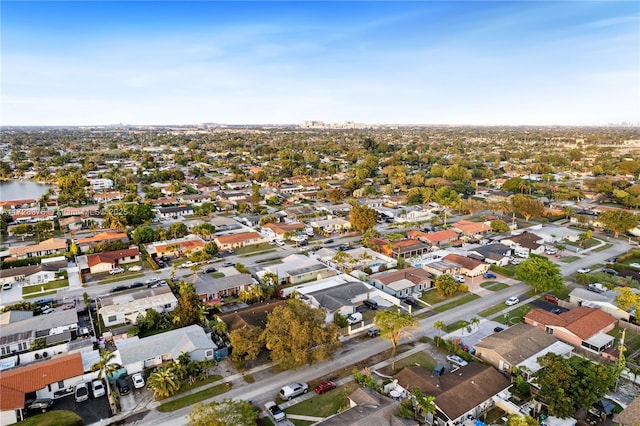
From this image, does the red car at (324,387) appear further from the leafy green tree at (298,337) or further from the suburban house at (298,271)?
the suburban house at (298,271)

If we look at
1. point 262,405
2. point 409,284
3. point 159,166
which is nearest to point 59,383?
point 262,405

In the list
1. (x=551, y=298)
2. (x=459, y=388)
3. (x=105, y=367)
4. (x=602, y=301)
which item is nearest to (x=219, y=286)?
(x=105, y=367)

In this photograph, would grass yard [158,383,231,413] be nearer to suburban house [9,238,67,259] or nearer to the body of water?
suburban house [9,238,67,259]

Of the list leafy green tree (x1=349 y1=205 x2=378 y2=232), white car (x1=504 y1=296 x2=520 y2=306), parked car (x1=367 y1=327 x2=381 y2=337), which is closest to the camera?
parked car (x1=367 y1=327 x2=381 y2=337)

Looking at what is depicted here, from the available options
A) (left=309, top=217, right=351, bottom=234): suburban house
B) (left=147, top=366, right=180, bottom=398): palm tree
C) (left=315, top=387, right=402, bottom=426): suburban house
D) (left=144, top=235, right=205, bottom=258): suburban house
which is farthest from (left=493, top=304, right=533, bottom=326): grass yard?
(left=144, top=235, right=205, bottom=258): suburban house

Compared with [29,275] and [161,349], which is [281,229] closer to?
[29,275]
